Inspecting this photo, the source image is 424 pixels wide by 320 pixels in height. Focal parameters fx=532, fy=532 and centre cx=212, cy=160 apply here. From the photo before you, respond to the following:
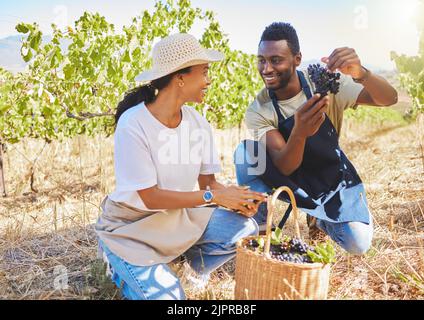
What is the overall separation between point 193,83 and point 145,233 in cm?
69

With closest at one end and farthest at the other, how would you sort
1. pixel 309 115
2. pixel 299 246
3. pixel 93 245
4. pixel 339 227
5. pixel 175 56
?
pixel 299 246
pixel 175 56
pixel 309 115
pixel 339 227
pixel 93 245

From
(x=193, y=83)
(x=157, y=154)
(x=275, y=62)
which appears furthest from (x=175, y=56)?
(x=275, y=62)

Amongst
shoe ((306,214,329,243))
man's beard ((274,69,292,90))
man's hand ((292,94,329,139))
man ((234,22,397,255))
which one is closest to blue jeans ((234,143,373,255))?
man ((234,22,397,255))

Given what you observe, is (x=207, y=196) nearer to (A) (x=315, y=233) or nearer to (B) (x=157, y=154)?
(B) (x=157, y=154)

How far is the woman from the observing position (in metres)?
2.21

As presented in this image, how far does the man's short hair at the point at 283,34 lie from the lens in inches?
110

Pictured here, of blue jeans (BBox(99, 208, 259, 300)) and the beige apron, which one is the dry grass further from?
the beige apron

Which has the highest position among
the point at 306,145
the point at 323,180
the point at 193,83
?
the point at 193,83

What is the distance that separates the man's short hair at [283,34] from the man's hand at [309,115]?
486 millimetres

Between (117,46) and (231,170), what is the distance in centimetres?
268

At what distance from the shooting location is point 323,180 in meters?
2.87

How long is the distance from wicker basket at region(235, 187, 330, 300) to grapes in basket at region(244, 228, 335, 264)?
0.04 metres

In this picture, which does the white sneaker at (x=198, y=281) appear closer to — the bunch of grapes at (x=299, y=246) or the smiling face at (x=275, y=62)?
the bunch of grapes at (x=299, y=246)
